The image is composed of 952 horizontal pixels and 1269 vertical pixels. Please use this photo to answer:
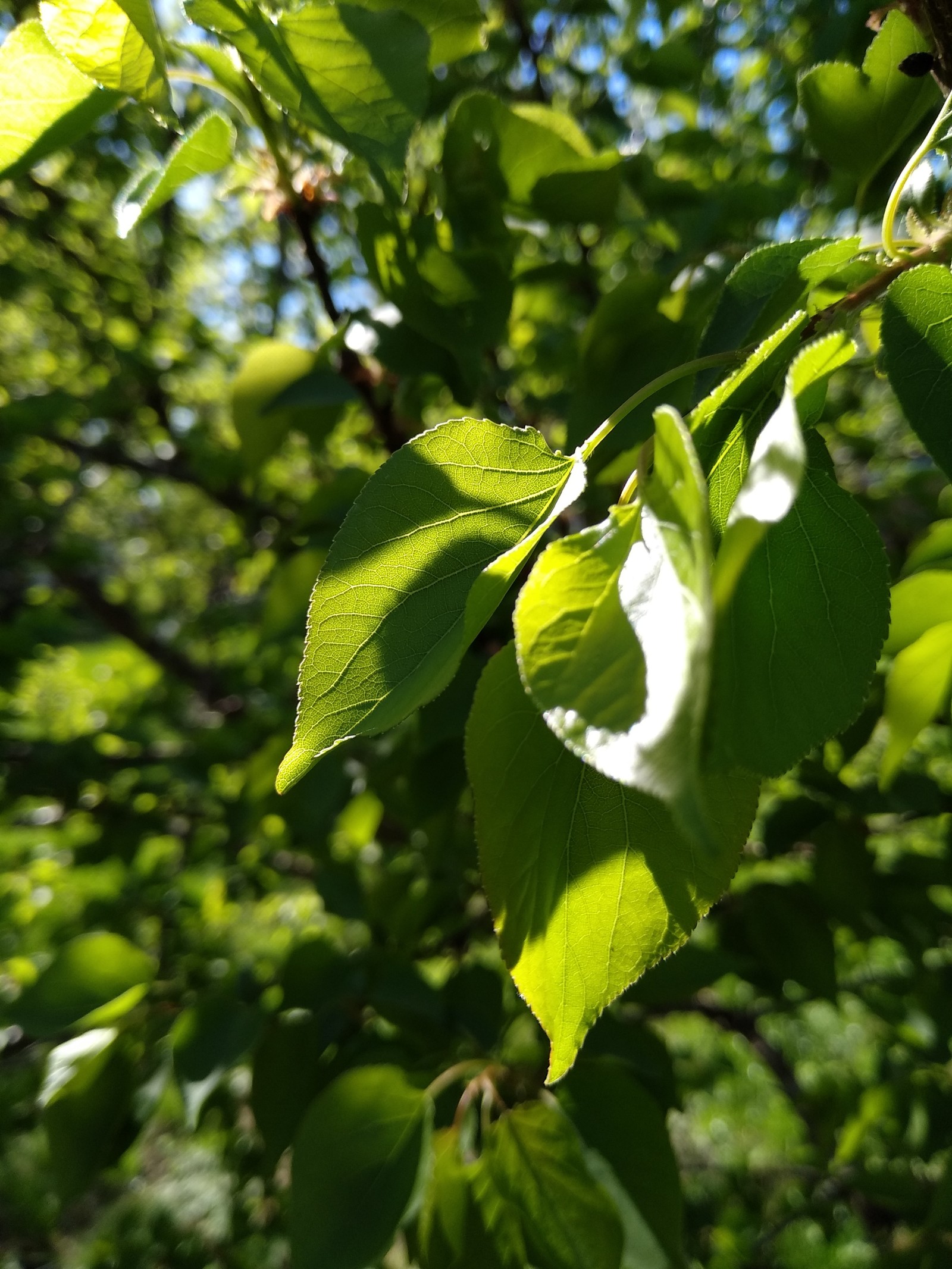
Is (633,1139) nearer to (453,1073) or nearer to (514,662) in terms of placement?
(453,1073)

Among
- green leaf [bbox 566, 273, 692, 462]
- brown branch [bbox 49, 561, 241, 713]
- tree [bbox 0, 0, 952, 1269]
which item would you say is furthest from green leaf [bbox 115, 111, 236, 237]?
brown branch [bbox 49, 561, 241, 713]

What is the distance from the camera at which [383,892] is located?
4.36 feet

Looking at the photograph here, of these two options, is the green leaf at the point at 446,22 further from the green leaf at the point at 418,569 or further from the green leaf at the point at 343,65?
the green leaf at the point at 418,569

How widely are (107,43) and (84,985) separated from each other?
84 cm

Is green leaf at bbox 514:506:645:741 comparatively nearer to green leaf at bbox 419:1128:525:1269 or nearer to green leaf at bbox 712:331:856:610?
green leaf at bbox 712:331:856:610

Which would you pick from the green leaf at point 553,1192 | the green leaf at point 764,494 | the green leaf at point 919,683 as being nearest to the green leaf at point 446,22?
the green leaf at point 764,494

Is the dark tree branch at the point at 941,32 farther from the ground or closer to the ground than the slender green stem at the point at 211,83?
closer to the ground

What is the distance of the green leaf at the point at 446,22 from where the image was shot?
1.87ft

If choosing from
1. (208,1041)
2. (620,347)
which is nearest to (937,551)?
(620,347)

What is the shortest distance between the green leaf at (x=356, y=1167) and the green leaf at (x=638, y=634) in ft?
1.76

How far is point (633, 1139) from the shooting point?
0.66 m

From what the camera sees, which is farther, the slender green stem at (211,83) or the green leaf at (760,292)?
the slender green stem at (211,83)

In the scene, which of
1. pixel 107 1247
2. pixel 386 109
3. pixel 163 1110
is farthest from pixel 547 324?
pixel 163 1110

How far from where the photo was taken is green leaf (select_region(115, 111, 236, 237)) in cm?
52
